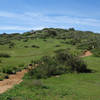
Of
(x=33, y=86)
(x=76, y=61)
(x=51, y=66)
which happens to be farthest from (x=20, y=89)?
(x=76, y=61)

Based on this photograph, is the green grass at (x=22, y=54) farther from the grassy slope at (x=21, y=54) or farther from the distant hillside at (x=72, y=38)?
the distant hillside at (x=72, y=38)

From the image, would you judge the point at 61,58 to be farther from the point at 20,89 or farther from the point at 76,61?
the point at 20,89

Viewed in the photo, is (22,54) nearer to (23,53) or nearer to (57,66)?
(23,53)

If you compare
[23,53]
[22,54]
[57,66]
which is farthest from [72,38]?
[57,66]

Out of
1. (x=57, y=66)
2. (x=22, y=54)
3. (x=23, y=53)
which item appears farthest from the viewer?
(x=23, y=53)

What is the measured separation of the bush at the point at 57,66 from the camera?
21578 millimetres

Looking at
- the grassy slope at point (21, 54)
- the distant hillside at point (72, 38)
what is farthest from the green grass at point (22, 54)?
the distant hillside at point (72, 38)

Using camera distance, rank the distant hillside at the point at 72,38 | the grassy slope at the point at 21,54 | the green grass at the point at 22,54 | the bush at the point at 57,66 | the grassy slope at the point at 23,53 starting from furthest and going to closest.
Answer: the distant hillside at the point at 72,38
the grassy slope at the point at 23,53
the green grass at the point at 22,54
the grassy slope at the point at 21,54
the bush at the point at 57,66

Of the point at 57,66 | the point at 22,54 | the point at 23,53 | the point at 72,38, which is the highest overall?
the point at 72,38

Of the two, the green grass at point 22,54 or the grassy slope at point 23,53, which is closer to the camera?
the green grass at point 22,54

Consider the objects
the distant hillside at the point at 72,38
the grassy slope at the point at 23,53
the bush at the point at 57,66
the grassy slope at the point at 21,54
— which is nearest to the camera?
the bush at the point at 57,66

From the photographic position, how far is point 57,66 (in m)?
23.9

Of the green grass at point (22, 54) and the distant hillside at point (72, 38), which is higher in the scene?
the distant hillside at point (72, 38)

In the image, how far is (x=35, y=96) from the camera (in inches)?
519
